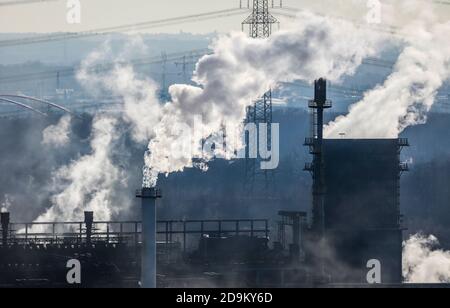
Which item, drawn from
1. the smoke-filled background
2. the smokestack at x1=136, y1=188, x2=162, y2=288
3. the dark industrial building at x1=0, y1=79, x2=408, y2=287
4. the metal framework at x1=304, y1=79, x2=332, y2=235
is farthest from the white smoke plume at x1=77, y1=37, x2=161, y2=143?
the smokestack at x1=136, y1=188, x2=162, y2=288


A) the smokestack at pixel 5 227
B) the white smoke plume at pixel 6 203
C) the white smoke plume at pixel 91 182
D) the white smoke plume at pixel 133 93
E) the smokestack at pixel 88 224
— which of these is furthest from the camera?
the white smoke plume at pixel 133 93

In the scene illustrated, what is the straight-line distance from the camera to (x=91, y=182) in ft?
397

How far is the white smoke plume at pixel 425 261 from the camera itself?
86.0 meters

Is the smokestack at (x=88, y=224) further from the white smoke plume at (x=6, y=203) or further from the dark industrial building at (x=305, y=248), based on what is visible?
the white smoke plume at (x=6, y=203)

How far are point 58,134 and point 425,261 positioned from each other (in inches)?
2357

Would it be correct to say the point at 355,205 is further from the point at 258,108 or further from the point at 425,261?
the point at 258,108

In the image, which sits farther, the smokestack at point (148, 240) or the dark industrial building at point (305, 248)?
the dark industrial building at point (305, 248)

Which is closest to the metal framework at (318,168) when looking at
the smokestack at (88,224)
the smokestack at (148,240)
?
the smokestack at (148,240)

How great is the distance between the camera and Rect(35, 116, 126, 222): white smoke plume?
373 feet

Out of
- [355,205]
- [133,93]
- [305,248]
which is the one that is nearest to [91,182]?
[133,93]

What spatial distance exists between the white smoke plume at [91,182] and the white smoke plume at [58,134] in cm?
354

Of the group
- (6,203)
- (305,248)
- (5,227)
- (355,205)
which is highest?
(6,203)

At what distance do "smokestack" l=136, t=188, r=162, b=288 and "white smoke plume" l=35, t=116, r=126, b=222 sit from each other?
47.2 metres
